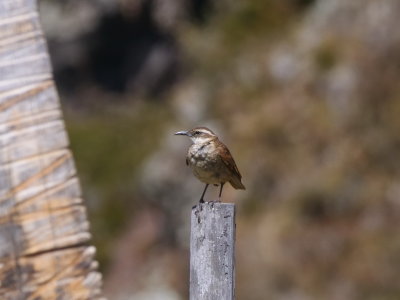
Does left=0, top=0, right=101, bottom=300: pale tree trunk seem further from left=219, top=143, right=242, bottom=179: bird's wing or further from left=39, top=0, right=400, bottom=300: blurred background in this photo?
left=39, top=0, right=400, bottom=300: blurred background

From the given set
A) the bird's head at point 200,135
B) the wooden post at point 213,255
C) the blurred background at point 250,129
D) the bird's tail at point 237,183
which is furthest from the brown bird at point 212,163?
the blurred background at point 250,129

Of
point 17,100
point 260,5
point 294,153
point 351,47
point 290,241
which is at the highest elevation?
point 260,5

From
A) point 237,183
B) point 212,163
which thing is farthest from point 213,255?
point 237,183

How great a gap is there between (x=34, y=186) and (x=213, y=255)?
0.72 metres

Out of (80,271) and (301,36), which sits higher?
(301,36)

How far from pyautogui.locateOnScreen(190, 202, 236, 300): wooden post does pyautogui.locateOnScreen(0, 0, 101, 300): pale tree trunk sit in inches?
21.1

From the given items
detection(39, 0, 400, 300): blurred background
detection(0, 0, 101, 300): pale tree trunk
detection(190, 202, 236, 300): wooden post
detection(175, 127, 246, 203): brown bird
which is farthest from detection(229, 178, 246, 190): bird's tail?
detection(39, 0, 400, 300): blurred background

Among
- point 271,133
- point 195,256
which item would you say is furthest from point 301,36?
point 195,256

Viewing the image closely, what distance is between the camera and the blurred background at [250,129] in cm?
1291

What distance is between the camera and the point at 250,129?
14.9 meters

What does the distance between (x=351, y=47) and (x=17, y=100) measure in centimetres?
1350

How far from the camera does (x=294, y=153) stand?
14516 mm

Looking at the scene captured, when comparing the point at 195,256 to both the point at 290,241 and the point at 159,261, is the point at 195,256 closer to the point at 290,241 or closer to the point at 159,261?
the point at 290,241

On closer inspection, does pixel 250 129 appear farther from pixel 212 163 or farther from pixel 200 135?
pixel 212 163
